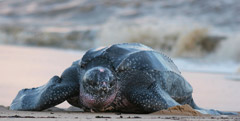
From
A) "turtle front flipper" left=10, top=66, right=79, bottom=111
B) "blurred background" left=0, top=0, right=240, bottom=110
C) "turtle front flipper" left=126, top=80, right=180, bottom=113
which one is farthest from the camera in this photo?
"blurred background" left=0, top=0, right=240, bottom=110

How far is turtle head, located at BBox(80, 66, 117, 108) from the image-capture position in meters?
3.99

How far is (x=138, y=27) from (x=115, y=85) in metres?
18.5

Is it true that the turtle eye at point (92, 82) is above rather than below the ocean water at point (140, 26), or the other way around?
below

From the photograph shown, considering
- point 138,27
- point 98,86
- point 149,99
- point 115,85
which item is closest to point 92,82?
point 98,86

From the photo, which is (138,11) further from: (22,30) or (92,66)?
(92,66)

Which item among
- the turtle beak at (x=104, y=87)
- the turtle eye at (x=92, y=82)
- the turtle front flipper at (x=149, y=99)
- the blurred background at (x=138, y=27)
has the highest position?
the blurred background at (x=138, y=27)

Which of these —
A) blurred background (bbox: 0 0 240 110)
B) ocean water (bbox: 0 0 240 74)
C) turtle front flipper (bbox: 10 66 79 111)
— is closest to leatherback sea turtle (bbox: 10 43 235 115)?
turtle front flipper (bbox: 10 66 79 111)

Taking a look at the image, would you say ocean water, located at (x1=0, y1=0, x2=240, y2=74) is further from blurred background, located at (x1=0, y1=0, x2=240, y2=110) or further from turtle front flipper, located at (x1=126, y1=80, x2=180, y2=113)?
turtle front flipper, located at (x1=126, y1=80, x2=180, y2=113)

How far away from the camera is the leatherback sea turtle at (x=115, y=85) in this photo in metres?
4.11

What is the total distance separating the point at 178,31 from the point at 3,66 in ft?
38.5

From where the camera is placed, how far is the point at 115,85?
4246mm

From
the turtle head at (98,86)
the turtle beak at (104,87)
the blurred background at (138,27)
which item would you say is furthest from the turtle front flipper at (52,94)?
the blurred background at (138,27)

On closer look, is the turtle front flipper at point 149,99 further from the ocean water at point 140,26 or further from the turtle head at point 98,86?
the ocean water at point 140,26

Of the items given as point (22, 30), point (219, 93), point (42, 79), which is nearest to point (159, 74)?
point (219, 93)
